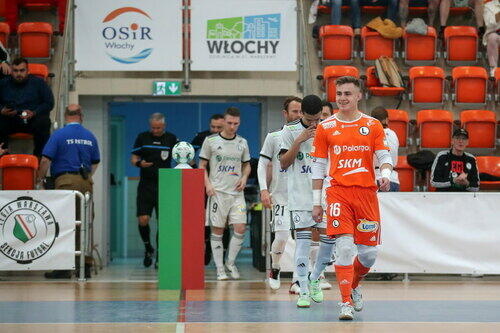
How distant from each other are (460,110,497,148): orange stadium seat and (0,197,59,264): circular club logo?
6634mm

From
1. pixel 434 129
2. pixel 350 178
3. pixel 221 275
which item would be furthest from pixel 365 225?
pixel 434 129

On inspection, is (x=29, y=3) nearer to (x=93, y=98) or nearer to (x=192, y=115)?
(x=93, y=98)

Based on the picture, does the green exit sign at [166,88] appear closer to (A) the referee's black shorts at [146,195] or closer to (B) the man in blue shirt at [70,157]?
(A) the referee's black shorts at [146,195]

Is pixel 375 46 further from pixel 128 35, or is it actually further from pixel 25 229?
pixel 25 229

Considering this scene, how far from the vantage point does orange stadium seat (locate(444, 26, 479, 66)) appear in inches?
637

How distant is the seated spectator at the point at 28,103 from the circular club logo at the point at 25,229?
2.21 meters

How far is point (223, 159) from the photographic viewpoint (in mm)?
12758

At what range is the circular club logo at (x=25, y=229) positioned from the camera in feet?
38.2

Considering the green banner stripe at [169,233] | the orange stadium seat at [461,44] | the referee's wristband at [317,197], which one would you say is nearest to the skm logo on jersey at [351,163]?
the referee's wristband at [317,197]

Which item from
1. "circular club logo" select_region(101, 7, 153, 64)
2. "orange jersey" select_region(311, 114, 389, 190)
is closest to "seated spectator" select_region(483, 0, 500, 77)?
"circular club logo" select_region(101, 7, 153, 64)

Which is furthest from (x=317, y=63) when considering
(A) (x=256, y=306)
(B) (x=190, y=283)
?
(A) (x=256, y=306)

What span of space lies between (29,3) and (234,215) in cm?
636

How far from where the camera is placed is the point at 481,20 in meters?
16.5

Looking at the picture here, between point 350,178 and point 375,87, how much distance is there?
780 cm
